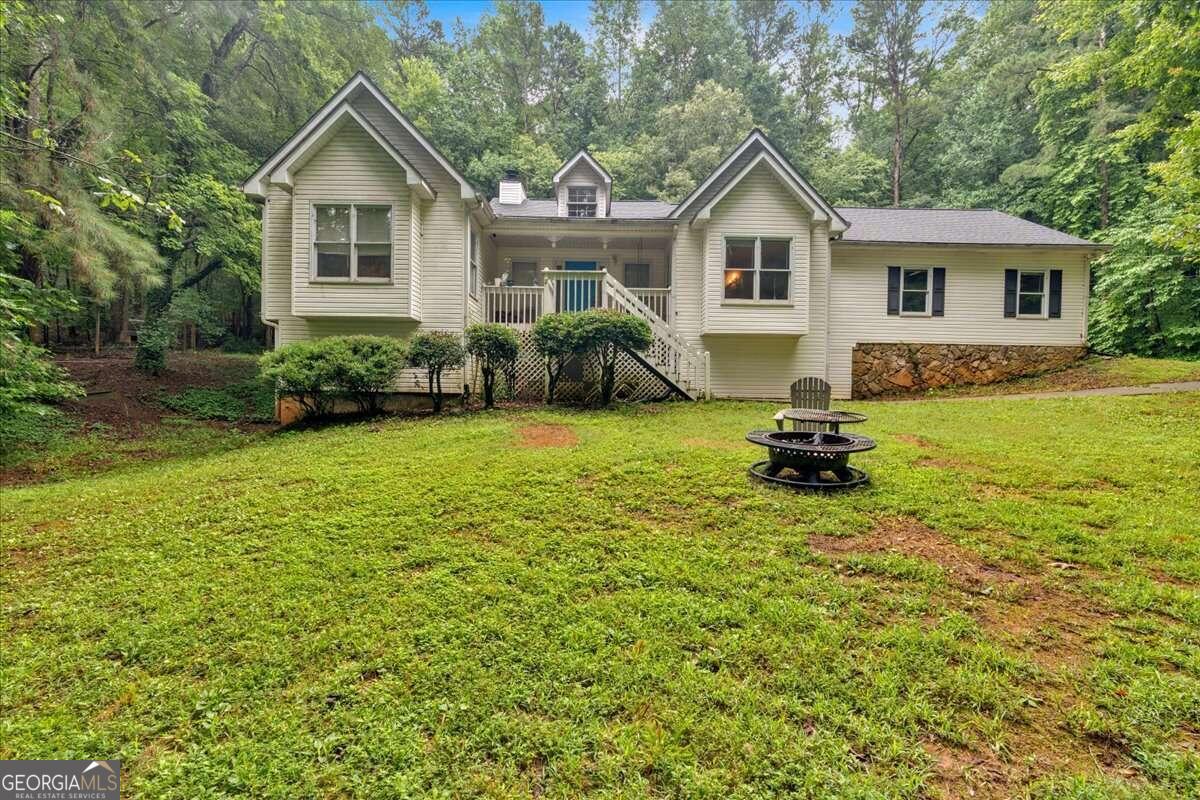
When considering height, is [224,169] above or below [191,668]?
above

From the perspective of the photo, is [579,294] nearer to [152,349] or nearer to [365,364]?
[365,364]

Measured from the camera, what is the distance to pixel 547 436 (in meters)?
8.68

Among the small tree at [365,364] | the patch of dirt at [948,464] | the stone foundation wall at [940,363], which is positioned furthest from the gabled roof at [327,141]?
the stone foundation wall at [940,363]

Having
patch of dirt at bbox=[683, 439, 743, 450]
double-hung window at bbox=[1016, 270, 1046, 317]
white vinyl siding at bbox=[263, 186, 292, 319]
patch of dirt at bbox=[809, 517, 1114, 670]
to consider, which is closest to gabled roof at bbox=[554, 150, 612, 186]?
white vinyl siding at bbox=[263, 186, 292, 319]

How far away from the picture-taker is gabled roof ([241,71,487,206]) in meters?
10.9

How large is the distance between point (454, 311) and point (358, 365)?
9.74 ft

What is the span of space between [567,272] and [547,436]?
19.2 feet

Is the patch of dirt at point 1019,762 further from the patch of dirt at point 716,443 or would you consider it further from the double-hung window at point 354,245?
the double-hung window at point 354,245

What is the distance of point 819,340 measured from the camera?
13750 mm

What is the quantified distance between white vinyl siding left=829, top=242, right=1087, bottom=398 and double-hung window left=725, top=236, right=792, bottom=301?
2433mm

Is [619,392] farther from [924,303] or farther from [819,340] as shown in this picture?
[924,303]

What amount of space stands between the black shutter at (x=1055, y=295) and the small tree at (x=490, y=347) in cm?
1517

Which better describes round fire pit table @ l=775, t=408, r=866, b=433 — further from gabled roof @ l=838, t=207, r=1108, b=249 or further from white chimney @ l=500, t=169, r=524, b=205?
white chimney @ l=500, t=169, r=524, b=205

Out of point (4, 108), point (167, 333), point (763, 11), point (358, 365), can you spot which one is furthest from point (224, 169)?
point (763, 11)
